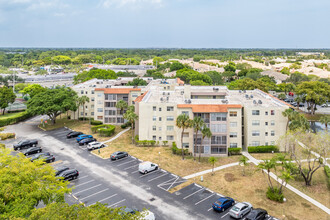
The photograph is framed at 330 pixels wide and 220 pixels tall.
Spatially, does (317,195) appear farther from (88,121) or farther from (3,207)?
(88,121)

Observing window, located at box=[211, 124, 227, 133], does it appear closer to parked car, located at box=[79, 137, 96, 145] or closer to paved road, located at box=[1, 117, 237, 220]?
paved road, located at box=[1, 117, 237, 220]

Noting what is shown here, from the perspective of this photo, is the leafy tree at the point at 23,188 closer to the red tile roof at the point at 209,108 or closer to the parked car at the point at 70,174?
the parked car at the point at 70,174

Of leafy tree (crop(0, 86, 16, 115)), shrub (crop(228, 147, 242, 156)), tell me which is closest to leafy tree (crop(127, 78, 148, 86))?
leafy tree (crop(0, 86, 16, 115))

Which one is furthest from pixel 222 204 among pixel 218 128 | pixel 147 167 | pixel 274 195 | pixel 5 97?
pixel 5 97

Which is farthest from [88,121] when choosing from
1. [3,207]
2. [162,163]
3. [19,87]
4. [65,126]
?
[19,87]

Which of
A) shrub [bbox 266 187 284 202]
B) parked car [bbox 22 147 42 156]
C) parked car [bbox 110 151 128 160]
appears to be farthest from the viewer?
parked car [bbox 22 147 42 156]

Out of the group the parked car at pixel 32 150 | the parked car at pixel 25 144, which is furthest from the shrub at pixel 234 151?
the parked car at pixel 25 144
